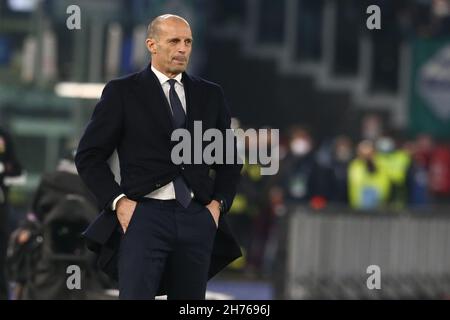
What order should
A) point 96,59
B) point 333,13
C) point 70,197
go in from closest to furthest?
point 70,197 → point 96,59 → point 333,13

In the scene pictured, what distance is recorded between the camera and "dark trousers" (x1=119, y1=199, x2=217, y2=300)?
8.88 m

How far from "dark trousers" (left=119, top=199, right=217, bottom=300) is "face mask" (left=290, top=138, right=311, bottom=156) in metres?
16.3

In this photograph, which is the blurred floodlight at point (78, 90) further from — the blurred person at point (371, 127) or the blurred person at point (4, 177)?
the blurred person at point (4, 177)

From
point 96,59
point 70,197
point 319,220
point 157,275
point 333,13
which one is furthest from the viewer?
point 333,13

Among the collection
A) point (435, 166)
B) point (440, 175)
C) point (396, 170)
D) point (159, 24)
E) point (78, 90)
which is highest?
point (159, 24)

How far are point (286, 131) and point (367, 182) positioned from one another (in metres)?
5.26

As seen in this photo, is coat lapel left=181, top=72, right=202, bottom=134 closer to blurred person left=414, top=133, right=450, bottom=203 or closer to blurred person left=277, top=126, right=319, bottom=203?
blurred person left=277, top=126, right=319, bottom=203

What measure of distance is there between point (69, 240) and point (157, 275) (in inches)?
229

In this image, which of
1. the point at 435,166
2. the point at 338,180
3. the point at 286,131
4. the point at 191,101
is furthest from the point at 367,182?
the point at 191,101

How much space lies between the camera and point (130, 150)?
905 centimetres

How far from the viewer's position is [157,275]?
8.92 metres

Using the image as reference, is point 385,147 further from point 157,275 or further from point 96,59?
point 157,275

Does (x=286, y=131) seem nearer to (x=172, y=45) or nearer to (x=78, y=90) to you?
(x=78, y=90)

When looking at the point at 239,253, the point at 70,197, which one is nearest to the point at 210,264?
the point at 239,253
